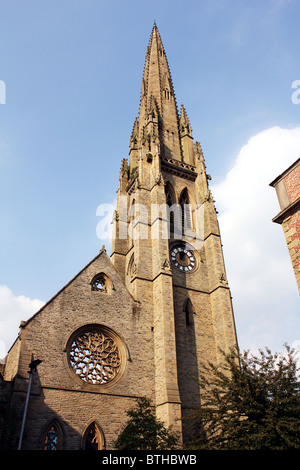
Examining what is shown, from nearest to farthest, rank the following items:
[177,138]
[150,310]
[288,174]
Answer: [288,174] < [150,310] < [177,138]

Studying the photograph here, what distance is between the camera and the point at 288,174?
11609 mm

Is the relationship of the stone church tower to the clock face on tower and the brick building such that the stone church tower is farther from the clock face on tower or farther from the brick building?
the brick building

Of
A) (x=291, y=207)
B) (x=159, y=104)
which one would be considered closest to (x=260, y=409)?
(x=291, y=207)

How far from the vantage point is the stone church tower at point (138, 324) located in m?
15.9

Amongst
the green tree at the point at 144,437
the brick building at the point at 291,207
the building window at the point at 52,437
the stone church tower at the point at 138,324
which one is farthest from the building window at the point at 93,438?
the brick building at the point at 291,207

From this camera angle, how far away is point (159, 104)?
3469cm

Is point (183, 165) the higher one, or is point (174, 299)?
point (183, 165)

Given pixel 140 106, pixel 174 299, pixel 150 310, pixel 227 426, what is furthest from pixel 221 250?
pixel 140 106

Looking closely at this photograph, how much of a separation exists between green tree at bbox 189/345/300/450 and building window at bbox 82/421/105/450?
407 cm

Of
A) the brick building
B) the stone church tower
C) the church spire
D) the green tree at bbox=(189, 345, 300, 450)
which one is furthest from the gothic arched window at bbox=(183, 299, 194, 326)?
the church spire

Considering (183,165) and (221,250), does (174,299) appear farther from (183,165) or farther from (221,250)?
(183,165)

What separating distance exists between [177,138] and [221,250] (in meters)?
12.3

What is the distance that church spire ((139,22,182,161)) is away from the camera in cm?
3084
